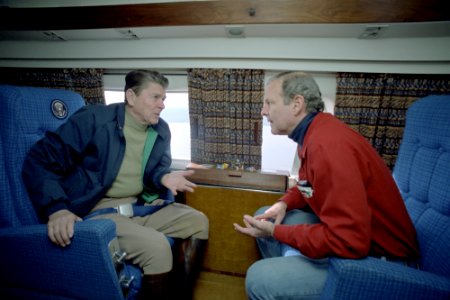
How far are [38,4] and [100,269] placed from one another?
213 centimetres

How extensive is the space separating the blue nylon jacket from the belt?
2.1 inches

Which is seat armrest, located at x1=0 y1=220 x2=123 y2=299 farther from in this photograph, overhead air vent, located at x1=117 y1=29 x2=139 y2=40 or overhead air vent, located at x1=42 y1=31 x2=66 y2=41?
overhead air vent, located at x1=42 y1=31 x2=66 y2=41

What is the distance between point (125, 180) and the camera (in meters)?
Result: 1.36

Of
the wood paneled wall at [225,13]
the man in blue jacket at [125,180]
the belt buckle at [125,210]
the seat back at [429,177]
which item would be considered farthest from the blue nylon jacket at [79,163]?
the seat back at [429,177]

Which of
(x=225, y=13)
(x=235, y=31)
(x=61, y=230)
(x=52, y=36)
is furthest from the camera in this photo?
(x=52, y=36)

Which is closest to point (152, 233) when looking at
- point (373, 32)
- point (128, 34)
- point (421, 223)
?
point (421, 223)

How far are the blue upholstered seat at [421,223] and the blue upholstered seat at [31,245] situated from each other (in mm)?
870

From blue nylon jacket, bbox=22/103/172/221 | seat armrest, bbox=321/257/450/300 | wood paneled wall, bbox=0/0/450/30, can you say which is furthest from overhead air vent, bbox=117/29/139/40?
seat armrest, bbox=321/257/450/300

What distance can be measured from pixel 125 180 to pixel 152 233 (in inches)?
15.9

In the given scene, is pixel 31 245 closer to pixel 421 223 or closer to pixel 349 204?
pixel 349 204

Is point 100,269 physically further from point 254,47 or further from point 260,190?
point 254,47

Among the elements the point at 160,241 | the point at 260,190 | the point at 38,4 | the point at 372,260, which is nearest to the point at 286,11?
the point at 260,190

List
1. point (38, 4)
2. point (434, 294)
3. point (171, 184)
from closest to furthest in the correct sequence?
point (434, 294), point (171, 184), point (38, 4)

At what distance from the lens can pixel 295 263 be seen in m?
0.97
